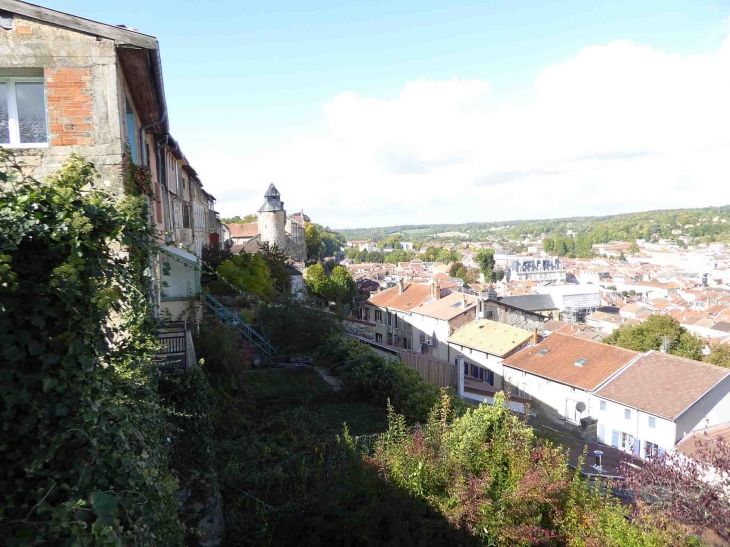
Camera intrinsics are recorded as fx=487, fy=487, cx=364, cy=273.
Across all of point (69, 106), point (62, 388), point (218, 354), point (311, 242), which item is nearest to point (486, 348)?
point (218, 354)

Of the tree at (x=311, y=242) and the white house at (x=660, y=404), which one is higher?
the tree at (x=311, y=242)

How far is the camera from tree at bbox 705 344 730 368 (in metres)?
36.6

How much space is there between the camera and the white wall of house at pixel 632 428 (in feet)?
69.9

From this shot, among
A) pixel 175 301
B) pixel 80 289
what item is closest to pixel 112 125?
pixel 80 289

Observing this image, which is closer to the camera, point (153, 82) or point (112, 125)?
point (112, 125)

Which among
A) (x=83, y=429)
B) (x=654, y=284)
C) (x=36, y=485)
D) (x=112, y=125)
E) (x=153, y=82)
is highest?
(x=153, y=82)

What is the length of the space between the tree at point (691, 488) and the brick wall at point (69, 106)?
10.3 meters

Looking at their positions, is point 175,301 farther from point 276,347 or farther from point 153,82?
point 153,82

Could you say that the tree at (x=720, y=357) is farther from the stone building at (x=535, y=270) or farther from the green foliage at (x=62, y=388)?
the stone building at (x=535, y=270)

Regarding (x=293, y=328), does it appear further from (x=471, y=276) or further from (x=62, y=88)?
(x=471, y=276)

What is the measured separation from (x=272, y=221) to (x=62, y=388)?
159 feet

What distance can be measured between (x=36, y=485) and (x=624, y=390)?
25297 millimetres

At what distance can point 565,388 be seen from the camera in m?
25.6

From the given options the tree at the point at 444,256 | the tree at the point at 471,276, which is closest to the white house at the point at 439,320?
the tree at the point at 471,276
